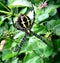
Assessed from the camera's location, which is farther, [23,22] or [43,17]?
[43,17]

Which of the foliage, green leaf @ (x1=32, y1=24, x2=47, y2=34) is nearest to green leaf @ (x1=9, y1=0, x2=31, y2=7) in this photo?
the foliage

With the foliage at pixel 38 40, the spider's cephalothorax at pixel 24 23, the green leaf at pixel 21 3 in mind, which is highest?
the green leaf at pixel 21 3

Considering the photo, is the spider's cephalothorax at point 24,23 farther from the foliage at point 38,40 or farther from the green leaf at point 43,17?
the green leaf at point 43,17

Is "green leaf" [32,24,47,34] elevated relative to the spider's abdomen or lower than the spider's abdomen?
lower

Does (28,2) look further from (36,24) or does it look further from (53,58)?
(53,58)

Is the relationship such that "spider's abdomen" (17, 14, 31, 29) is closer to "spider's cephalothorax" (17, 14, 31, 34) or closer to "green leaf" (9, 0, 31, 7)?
"spider's cephalothorax" (17, 14, 31, 34)

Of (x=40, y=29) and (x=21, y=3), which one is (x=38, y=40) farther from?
(x=21, y=3)

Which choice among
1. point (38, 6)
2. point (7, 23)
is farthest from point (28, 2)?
point (7, 23)

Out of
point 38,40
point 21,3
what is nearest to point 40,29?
point 38,40

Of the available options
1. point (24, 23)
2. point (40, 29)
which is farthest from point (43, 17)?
point (24, 23)

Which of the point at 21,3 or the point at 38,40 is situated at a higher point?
the point at 21,3

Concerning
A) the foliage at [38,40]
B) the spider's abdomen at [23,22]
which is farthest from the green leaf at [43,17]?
the spider's abdomen at [23,22]
